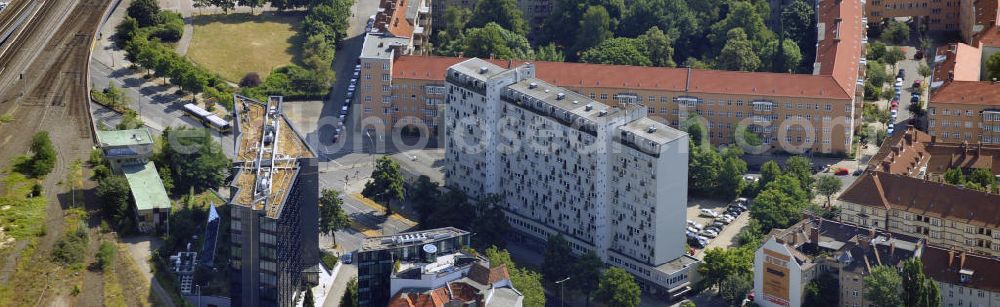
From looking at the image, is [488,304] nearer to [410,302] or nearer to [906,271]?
[410,302]

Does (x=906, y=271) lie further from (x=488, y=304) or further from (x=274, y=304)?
(x=274, y=304)

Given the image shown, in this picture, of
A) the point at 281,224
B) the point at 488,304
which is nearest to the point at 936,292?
the point at 488,304

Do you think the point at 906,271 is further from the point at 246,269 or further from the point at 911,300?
the point at 246,269

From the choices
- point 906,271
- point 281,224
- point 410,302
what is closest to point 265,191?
point 281,224

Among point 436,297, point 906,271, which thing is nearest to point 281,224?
point 436,297

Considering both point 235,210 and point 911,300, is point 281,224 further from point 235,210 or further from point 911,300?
point 911,300
